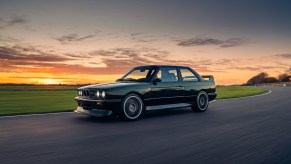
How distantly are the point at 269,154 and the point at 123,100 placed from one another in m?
4.69

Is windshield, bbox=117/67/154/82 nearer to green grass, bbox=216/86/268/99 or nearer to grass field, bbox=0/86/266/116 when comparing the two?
grass field, bbox=0/86/266/116

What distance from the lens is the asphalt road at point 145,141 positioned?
4.59 m

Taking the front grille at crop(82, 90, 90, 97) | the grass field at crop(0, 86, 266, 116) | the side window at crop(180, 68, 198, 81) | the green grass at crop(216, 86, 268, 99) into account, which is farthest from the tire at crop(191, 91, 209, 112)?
the green grass at crop(216, 86, 268, 99)

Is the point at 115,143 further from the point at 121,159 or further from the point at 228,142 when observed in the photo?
the point at 228,142

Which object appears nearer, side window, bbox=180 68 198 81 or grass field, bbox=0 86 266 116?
side window, bbox=180 68 198 81

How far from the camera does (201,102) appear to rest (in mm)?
11305

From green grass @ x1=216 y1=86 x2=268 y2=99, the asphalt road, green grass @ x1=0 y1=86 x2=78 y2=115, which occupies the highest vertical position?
green grass @ x1=0 y1=86 x2=78 y2=115

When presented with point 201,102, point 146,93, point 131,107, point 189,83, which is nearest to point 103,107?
point 131,107

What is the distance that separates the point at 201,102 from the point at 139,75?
276 cm

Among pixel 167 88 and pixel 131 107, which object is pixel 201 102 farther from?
pixel 131 107

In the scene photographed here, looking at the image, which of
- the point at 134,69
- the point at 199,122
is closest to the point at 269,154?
the point at 199,122

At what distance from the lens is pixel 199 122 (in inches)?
330

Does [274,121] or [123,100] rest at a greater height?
[123,100]

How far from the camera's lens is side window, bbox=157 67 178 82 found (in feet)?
32.6
